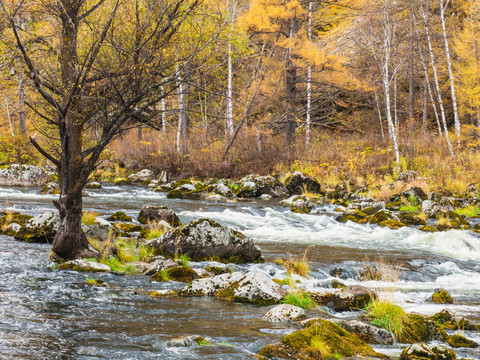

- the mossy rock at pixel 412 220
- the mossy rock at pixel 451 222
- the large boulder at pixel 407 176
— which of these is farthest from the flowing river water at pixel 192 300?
the large boulder at pixel 407 176

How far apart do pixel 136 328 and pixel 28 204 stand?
34.5 ft

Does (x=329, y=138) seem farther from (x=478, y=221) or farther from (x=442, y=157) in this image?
(x=478, y=221)

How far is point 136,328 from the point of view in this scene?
459 centimetres

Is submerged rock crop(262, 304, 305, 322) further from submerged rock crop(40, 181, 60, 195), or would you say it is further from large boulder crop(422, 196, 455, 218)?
submerged rock crop(40, 181, 60, 195)

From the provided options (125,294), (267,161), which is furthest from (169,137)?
(125,294)

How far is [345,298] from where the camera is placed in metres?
5.95

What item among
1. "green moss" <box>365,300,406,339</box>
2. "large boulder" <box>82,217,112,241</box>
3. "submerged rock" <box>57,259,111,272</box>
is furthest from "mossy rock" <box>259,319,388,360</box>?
"large boulder" <box>82,217,112,241</box>

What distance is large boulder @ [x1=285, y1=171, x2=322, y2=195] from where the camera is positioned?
67.1 feet

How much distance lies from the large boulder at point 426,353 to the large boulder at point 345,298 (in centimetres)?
160

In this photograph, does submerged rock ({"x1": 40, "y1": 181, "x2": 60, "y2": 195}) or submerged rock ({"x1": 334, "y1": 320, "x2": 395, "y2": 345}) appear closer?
submerged rock ({"x1": 334, "y1": 320, "x2": 395, "y2": 345})

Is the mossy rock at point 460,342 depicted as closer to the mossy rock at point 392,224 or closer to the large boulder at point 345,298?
the large boulder at point 345,298

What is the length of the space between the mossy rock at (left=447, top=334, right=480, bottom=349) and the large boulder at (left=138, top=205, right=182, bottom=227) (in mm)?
7264

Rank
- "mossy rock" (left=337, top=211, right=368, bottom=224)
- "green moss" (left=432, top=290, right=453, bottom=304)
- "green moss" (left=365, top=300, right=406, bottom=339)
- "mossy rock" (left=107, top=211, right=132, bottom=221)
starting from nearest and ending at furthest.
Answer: "green moss" (left=365, top=300, right=406, bottom=339) → "green moss" (left=432, top=290, right=453, bottom=304) → "mossy rock" (left=107, top=211, right=132, bottom=221) → "mossy rock" (left=337, top=211, right=368, bottom=224)

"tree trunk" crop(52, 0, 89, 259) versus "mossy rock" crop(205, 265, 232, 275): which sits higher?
"tree trunk" crop(52, 0, 89, 259)
